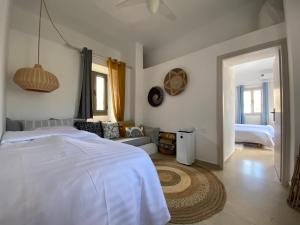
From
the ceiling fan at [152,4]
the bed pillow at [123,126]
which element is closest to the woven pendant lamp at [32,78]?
the ceiling fan at [152,4]

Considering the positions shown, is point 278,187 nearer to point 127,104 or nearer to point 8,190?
point 8,190

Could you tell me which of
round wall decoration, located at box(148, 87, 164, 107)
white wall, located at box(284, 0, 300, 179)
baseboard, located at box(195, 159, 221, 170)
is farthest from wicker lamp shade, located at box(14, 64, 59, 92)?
white wall, located at box(284, 0, 300, 179)

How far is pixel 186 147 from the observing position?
2801 millimetres

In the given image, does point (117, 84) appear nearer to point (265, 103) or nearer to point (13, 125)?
point (13, 125)

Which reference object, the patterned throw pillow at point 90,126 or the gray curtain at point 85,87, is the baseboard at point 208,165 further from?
the gray curtain at point 85,87

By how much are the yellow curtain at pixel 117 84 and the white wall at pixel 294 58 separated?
3.18 meters

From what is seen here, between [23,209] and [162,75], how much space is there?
3434 millimetres

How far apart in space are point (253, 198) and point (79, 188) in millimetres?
1956

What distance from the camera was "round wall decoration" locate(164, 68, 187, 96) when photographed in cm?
320

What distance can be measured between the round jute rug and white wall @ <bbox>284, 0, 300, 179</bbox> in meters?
1.11

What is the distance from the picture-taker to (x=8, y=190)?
0.67m

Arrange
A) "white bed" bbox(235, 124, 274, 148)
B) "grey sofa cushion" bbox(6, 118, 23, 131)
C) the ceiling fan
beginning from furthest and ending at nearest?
"white bed" bbox(235, 124, 274, 148)
"grey sofa cushion" bbox(6, 118, 23, 131)
the ceiling fan

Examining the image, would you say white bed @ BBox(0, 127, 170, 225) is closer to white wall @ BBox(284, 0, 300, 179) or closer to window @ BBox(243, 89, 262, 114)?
white wall @ BBox(284, 0, 300, 179)

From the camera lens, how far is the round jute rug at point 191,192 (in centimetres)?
150
